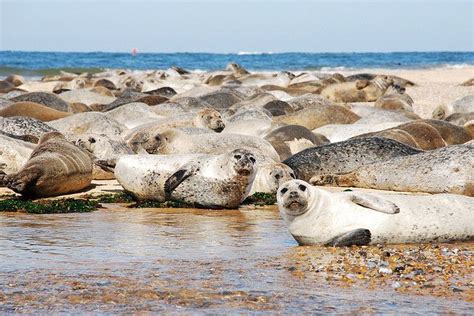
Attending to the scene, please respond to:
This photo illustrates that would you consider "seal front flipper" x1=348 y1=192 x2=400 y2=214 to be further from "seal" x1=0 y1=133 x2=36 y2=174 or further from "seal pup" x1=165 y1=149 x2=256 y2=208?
"seal" x1=0 y1=133 x2=36 y2=174

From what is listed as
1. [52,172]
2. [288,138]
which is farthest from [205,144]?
[52,172]

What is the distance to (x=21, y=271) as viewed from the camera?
16.3ft

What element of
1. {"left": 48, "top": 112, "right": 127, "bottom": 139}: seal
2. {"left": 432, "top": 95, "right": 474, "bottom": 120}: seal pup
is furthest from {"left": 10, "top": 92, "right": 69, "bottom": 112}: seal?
{"left": 432, "top": 95, "right": 474, "bottom": 120}: seal pup

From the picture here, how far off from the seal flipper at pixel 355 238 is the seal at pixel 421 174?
2.76 meters

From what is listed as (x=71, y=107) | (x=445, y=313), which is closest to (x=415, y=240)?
(x=445, y=313)

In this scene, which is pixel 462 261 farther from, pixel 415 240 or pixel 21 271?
pixel 21 271

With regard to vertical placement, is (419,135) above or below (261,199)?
above

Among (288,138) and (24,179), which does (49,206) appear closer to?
(24,179)

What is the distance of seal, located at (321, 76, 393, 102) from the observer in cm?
2070

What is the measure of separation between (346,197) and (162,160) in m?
2.70

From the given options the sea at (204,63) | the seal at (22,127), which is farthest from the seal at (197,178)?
the sea at (204,63)

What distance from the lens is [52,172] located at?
8.34 m

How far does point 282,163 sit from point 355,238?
342 cm

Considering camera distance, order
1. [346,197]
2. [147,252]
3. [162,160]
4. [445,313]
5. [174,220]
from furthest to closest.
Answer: [162,160]
[174,220]
[346,197]
[147,252]
[445,313]
